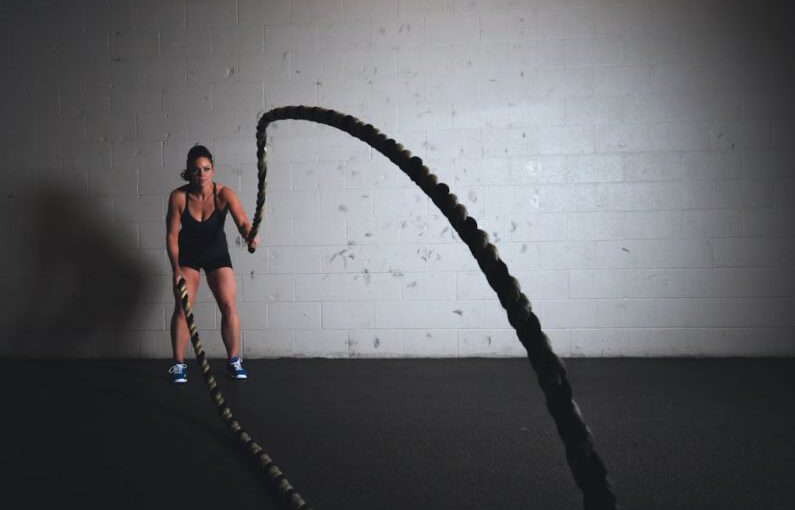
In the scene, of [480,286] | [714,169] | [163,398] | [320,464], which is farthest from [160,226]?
[714,169]

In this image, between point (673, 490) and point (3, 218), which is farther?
point (3, 218)

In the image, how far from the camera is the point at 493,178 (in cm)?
361

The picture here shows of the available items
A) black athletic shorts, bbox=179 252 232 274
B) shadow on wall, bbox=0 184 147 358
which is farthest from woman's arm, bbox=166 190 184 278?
shadow on wall, bbox=0 184 147 358

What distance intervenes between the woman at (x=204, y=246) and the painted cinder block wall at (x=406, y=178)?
21.3 inches

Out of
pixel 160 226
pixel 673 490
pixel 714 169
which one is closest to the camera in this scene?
pixel 673 490

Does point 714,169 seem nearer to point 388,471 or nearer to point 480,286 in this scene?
point 480,286

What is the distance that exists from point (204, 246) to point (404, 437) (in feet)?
5.55

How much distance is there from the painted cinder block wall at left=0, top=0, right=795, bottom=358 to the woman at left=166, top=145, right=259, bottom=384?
1.78ft

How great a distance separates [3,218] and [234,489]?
133 inches

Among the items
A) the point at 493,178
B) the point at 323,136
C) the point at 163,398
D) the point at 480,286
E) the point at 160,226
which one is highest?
the point at 323,136

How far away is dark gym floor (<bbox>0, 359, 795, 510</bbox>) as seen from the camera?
160 cm

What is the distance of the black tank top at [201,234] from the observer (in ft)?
10.2

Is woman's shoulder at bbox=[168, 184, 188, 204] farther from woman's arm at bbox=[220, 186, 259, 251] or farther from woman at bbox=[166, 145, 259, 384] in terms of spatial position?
woman's arm at bbox=[220, 186, 259, 251]

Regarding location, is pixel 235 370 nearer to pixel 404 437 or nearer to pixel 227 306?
pixel 227 306
